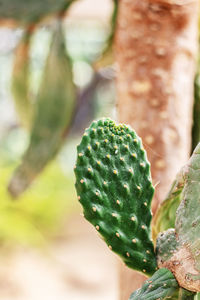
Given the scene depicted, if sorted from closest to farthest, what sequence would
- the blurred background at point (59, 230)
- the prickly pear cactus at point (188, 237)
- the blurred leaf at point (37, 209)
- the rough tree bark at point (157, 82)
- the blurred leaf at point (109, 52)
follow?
the prickly pear cactus at point (188, 237)
the rough tree bark at point (157, 82)
the blurred leaf at point (109, 52)
the blurred background at point (59, 230)
the blurred leaf at point (37, 209)

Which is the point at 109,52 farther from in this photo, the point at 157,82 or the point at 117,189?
the point at 117,189

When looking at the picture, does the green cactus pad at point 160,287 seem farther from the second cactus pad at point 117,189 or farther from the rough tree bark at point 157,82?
the rough tree bark at point 157,82

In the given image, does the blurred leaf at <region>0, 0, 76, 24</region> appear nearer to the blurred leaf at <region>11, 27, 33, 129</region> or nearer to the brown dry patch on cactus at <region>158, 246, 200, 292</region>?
the blurred leaf at <region>11, 27, 33, 129</region>

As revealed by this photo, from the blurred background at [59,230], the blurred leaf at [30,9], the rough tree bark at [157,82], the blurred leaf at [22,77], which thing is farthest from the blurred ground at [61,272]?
the rough tree bark at [157,82]

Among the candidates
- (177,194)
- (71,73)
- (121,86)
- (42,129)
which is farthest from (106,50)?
(177,194)

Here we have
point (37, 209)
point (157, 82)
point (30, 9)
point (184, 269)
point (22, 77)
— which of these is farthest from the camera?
point (37, 209)

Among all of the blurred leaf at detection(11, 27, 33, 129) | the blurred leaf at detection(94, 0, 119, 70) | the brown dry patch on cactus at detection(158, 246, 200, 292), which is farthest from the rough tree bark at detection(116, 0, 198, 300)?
the blurred leaf at detection(11, 27, 33, 129)

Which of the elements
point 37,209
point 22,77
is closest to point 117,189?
point 22,77
